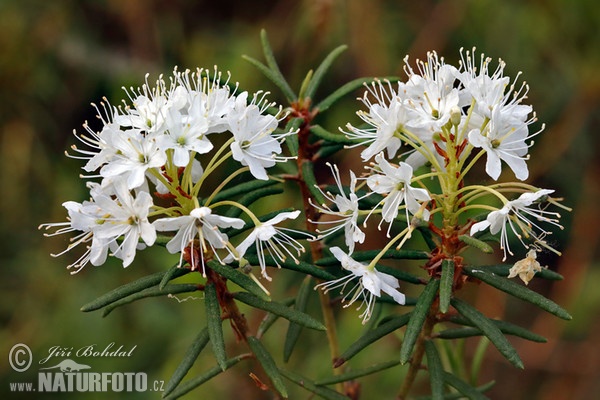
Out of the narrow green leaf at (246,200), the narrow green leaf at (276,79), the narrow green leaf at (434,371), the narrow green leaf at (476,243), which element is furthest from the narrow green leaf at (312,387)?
the narrow green leaf at (276,79)

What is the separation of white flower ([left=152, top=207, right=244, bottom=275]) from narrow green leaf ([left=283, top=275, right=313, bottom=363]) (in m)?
0.52

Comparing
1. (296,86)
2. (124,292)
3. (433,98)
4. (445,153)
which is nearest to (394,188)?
(445,153)

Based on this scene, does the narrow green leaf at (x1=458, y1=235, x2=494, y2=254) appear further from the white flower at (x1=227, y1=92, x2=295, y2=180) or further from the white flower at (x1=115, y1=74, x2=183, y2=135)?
the white flower at (x1=115, y1=74, x2=183, y2=135)

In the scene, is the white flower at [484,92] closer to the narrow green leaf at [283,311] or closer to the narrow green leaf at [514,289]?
the narrow green leaf at [514,289]

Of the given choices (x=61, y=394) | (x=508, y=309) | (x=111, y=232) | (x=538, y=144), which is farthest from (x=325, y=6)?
(x=111, y=232)

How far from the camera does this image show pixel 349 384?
238 centimetres

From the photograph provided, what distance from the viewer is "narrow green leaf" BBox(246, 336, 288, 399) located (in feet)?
6.19

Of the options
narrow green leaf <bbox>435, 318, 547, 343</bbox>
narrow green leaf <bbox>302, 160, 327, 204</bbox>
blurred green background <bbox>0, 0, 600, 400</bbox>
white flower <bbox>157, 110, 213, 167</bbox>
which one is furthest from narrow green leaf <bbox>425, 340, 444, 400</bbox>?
blurred green background <bbox>0, 0, 600, 400</bbox>

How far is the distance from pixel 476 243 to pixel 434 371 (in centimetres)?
43

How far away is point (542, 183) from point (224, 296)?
3.49 m

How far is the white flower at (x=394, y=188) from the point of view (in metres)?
1.83

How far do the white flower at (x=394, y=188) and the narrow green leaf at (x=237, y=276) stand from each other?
0.37 metres

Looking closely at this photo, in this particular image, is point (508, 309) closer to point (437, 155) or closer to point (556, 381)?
point (556, 381)

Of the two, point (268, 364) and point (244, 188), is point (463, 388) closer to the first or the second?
point (268, 364)
